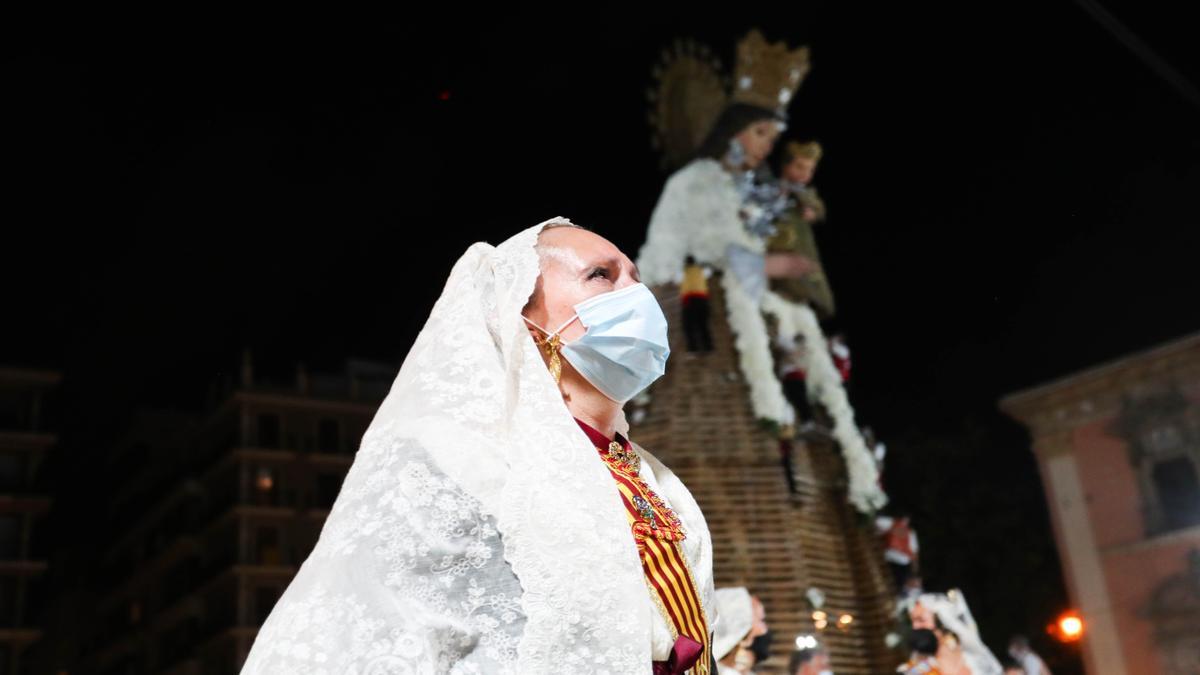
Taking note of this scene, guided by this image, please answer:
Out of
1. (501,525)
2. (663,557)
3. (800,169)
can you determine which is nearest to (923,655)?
(800,169)

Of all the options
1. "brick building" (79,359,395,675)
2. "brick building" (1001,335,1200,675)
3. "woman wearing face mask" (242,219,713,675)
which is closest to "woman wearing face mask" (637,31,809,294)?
"brick building" (1001,335,1200,675)

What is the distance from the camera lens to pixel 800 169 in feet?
28.0

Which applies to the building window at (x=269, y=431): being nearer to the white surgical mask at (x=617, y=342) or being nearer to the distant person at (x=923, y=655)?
the distant person at (x=923, y=655)

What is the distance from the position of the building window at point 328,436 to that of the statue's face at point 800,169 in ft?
43.9

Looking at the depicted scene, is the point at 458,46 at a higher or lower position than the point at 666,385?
higher

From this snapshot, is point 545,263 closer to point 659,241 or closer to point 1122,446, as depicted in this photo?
point 659,241

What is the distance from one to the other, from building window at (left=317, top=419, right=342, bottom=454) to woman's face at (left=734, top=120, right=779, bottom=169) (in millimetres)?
13470

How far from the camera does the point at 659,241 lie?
7.98 m

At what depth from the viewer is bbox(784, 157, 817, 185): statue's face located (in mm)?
8500

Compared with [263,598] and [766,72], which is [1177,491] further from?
[263,598]

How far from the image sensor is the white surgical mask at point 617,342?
2035 millimetres

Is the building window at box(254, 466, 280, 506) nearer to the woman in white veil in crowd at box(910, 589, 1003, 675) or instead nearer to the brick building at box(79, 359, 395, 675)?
the brick building at box(79, 359, 395, 675)

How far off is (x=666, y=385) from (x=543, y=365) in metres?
5.76

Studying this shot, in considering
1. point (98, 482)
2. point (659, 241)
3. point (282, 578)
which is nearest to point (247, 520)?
point (282, 578)
